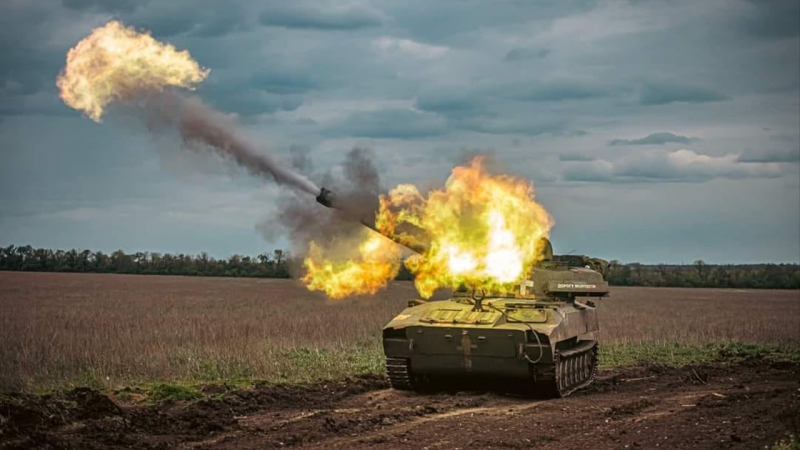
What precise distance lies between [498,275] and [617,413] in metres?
4.22

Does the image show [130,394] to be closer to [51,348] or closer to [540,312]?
[51,348]

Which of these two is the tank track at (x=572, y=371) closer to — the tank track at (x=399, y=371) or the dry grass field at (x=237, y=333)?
the tank track at (x=399, y=371)

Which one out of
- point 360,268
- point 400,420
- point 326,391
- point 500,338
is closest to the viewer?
point 400,420

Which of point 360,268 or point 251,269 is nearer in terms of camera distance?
point 360,268

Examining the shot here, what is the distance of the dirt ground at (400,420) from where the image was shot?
12227 mm

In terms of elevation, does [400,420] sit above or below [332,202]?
below

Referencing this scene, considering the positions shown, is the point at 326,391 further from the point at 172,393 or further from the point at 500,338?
the point at 500,338

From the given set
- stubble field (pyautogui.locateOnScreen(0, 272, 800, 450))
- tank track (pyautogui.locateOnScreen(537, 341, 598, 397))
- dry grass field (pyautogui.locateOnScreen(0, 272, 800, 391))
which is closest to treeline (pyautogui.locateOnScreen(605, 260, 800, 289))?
dry grass field (pyautogui.locateOnScreen(0, 272, 800, 391))

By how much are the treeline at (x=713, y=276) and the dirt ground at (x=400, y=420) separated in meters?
56.2

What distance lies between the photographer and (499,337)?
16391mm

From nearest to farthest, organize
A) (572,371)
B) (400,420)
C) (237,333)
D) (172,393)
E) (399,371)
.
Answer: (400,420) → (172,393) → (399,371) → (572,371) → (237,333)

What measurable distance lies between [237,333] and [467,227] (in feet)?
31.7

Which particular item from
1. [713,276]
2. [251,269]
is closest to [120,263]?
[251,269]

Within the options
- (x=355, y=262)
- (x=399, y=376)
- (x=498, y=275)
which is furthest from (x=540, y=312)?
(x=355, y=262)
